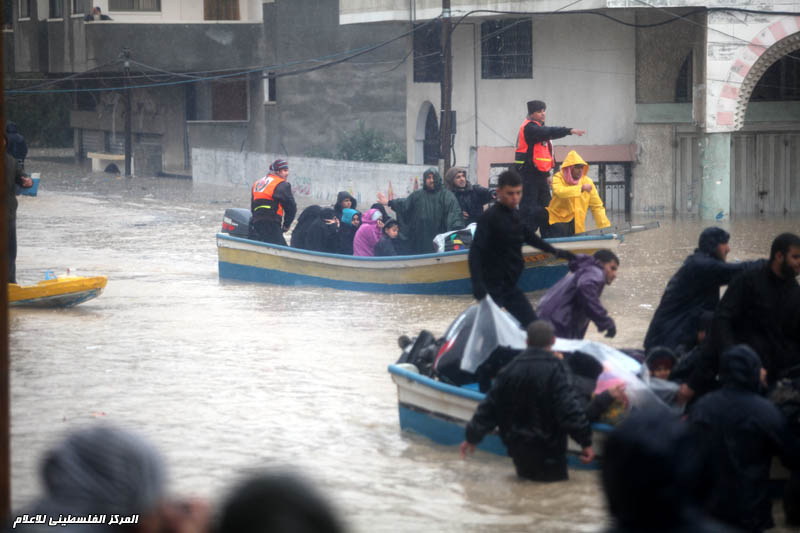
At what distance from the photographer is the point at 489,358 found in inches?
304

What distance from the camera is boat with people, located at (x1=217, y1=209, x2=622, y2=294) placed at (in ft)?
45.9

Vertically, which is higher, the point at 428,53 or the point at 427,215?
the point at 428,53

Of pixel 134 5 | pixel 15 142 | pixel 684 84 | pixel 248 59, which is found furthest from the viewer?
pixel 134 5

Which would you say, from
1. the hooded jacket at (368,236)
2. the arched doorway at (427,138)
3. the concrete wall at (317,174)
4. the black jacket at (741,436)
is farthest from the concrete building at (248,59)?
the black jacket at (741,436)

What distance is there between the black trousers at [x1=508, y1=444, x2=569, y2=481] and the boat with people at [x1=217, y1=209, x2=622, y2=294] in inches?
248

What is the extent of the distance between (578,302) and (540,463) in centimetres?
150

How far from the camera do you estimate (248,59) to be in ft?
111

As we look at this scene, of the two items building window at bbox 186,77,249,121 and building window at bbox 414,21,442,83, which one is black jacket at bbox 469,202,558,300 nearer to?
building window at bbox 414,21,442,83

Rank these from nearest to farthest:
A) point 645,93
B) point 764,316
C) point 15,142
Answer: point 764,316 < point 645,93 < point 15,142

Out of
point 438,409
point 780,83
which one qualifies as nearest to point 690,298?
point 438,409

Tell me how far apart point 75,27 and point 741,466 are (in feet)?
104

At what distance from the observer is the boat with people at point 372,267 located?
45.9 feet

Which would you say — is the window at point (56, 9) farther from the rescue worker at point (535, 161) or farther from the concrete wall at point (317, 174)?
the rescue worker at point (535, 161)

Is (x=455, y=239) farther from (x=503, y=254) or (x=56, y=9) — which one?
(x=56, y=9)
